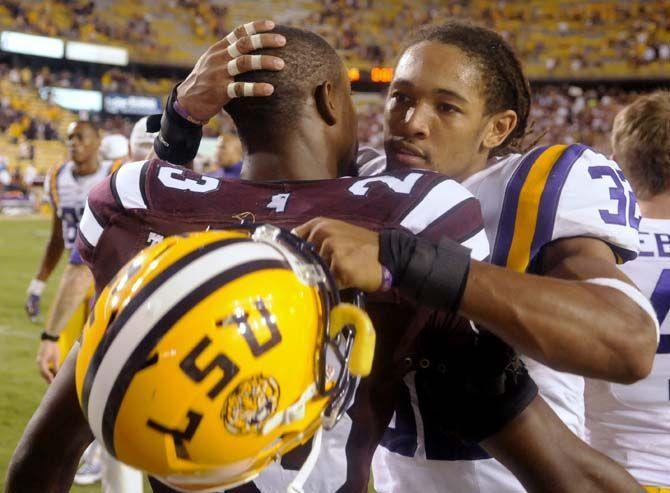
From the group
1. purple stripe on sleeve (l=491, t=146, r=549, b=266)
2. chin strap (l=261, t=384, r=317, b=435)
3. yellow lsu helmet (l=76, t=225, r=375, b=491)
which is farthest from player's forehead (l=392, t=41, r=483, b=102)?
chin strap (l=261, t=384, r=317, b=435)

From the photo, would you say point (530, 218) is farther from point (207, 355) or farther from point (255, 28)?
point (207, 355)

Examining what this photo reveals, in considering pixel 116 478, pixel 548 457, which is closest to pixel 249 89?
pixel 548 457

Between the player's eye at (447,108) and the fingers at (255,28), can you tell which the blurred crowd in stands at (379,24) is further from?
the fingers at (255,28)

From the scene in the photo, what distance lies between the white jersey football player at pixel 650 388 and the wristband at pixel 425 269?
1.30m

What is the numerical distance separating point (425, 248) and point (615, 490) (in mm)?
667

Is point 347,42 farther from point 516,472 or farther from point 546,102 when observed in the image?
point 516,472

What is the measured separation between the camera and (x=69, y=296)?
12.7 feet

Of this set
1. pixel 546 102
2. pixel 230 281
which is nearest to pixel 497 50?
pixel 230 281

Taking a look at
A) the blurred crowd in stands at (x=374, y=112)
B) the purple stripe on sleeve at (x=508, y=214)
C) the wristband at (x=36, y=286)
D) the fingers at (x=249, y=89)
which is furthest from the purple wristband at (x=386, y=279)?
the blurred crowd in stands at (x=374, y=112)

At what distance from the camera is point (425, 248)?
1115 mm

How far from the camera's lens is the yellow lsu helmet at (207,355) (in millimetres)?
951

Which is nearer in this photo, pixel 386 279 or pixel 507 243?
pixel 386 279

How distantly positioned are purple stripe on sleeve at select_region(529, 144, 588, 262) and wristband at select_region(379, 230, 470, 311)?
0.50 m

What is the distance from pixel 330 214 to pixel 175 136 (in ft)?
2.28
